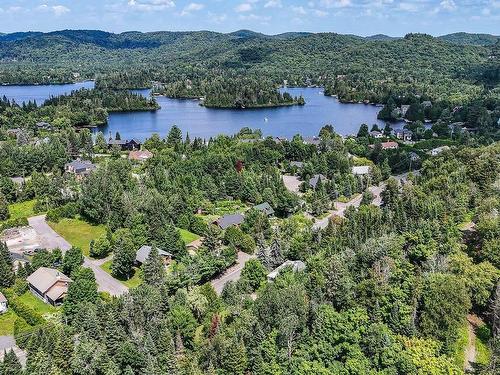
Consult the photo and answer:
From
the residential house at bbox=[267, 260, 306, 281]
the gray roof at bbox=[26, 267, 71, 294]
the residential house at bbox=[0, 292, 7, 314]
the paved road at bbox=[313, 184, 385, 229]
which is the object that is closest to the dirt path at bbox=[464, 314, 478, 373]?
the residential house at bbox=[267, 260, 306, 281]

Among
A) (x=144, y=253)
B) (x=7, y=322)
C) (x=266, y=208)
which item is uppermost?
(x=266, y=208)

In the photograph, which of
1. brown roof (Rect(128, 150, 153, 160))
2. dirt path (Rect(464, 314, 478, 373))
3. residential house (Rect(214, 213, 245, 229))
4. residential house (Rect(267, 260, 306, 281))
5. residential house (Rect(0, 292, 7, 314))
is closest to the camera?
dirt path (Rect(464, 314, 478, 373))

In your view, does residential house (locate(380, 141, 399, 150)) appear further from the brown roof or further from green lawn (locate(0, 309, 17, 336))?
green lawn (locate(0, 309, 17, 336))

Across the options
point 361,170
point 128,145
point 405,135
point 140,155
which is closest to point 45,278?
point 361,170

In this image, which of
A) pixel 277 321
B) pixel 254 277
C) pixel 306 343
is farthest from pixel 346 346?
pixel 254 277

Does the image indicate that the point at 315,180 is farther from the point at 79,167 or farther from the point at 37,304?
the point at 37,304
